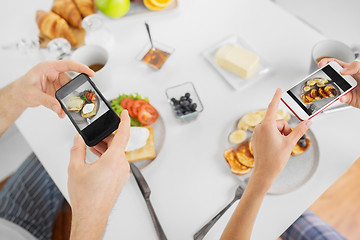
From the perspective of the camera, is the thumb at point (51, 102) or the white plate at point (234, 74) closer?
the thumb at point (51, 102)

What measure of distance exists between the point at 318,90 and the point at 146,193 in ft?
2.17

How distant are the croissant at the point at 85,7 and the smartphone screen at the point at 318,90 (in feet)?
3.33

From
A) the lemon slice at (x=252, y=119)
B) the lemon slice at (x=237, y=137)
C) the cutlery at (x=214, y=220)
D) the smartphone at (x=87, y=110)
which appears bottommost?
the cutlery at (x=214, y=220)

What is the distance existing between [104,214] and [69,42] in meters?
0.86

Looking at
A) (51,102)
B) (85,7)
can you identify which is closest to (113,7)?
(85,7)

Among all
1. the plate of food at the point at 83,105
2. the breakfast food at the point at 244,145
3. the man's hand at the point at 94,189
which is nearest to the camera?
the man's hand at the point at 94,189

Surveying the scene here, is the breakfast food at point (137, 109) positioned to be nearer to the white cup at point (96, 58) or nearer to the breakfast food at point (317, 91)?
the white cup at point (96, 58)

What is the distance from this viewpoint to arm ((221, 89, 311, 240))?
2.67ft

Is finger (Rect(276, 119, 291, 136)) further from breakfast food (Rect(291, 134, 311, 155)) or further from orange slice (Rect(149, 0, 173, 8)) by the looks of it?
orange slice (Rect(149, 0, 173, 8))

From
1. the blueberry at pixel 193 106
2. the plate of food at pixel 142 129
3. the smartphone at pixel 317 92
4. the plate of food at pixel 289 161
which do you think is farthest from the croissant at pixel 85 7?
the smartphone at pixel 317 92

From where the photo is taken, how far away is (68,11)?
1.36 m

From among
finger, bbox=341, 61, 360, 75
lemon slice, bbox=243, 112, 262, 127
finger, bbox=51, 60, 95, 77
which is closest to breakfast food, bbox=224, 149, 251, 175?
lemon slice, bbox=243, 112, 262, 127

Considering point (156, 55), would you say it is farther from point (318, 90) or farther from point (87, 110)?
point (318, 90)

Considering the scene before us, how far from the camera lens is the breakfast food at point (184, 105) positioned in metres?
1.09
